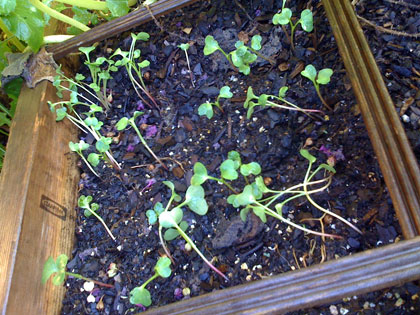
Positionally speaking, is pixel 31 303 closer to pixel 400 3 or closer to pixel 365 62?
pixel 365 62

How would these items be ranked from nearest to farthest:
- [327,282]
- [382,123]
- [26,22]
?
1. [327,282]
2. [382,123]
3. [26,22]

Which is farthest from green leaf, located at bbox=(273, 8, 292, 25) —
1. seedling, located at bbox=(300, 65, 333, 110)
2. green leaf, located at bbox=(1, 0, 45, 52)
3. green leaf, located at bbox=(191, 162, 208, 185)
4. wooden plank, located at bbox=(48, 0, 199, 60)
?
green leaf, located at bbox=(1, 0, 45, 52)

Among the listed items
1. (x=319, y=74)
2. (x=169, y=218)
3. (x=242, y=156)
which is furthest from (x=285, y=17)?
(x=169, y=218)

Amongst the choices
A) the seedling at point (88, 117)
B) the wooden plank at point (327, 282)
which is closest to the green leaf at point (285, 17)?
the seedling at point (88, 117)

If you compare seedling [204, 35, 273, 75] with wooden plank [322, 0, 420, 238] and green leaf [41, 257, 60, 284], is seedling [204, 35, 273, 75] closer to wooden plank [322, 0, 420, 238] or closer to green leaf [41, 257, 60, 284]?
wooden plank [322, 0, 420, 238]

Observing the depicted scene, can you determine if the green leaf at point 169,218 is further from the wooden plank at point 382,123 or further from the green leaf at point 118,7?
the green leaf at point 118,7

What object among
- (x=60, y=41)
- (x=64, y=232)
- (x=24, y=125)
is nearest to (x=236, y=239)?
(x=64, y=232)

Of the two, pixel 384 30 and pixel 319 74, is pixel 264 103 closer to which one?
pixel 319 74
